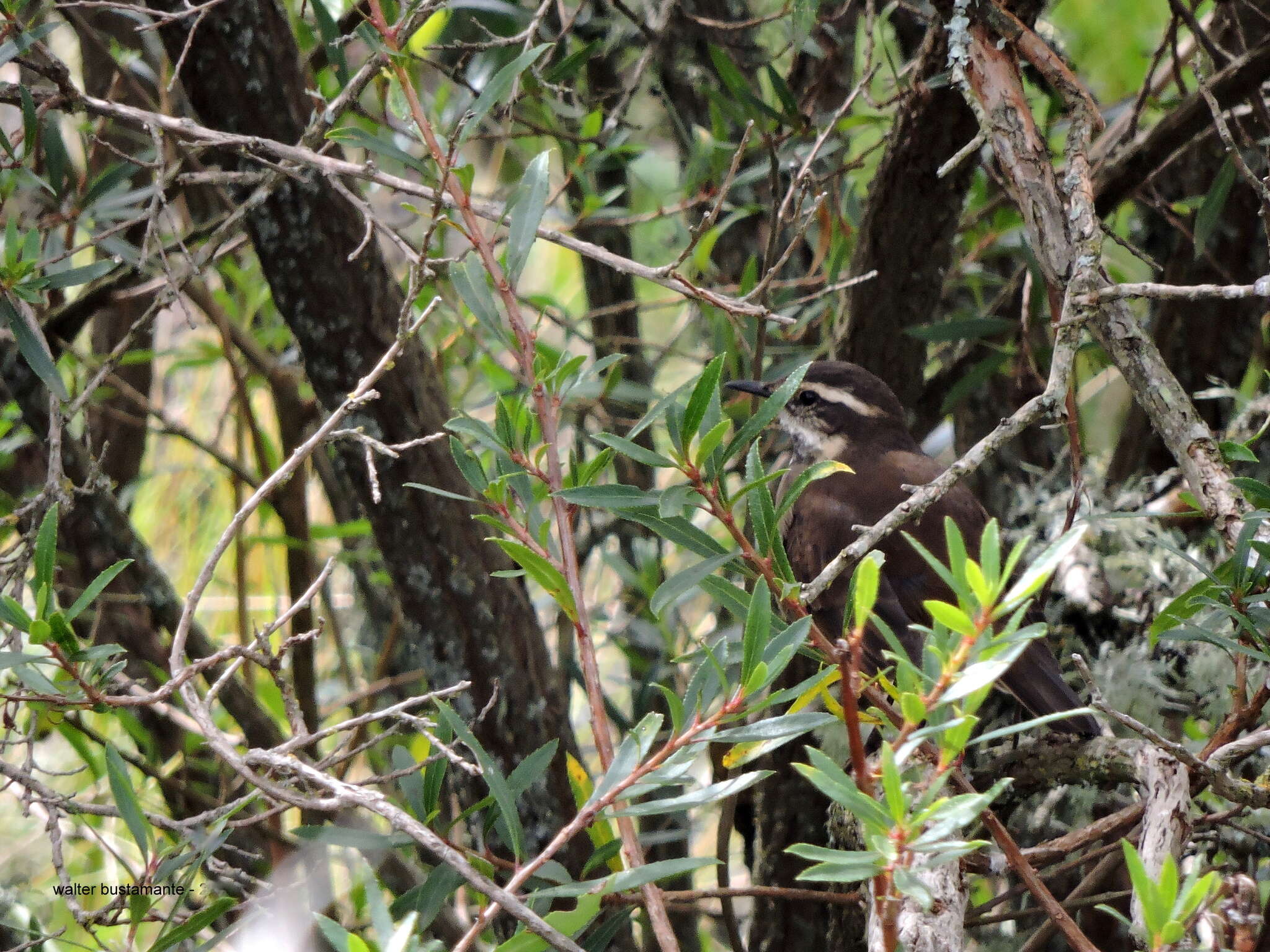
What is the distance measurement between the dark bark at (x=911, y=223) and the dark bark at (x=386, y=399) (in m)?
1.28

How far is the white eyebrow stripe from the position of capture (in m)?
3.91

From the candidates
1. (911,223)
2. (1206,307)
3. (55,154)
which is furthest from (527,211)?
(1206,307)

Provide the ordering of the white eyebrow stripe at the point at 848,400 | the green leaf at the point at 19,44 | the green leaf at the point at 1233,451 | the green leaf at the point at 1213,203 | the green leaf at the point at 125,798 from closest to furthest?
the green leaf at the point at 125,798 → the green leaf at the point at 1233,451 → the green leaf at the point at 19,44 → the green leaf at the point at 1213,203 → the white eyebrow stripe at the point at 848,400

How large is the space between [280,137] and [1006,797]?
7.87 ft

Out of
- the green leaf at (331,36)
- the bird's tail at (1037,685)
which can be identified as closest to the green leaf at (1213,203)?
the bird's tail at (1037,685)

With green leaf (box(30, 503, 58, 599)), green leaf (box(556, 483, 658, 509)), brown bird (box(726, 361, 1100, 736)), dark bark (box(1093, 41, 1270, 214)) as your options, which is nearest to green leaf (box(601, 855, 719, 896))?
green leaf (box(556, 483, 658, 509))

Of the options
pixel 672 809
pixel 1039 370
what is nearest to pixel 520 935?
pixel 672 809

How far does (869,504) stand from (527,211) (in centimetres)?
209

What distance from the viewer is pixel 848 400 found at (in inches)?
155

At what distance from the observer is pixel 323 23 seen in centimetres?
302

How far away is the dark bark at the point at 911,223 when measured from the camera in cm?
309

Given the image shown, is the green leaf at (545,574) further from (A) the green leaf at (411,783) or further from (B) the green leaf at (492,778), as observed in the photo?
(A) the green leaf at (411,783)

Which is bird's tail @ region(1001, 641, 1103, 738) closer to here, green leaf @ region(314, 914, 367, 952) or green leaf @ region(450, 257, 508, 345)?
green leaf @ region(450, 257, 508, 345)

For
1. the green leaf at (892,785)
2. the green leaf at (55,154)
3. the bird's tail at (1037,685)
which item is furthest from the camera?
the green leaf at (55,154)
